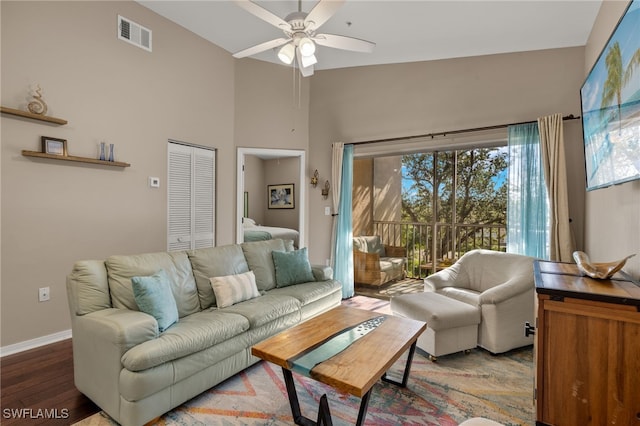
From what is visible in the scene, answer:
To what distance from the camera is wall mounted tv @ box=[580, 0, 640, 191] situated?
1.53 m

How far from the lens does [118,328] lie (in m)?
1.86

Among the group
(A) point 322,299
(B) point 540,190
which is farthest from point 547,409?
(B) point 540,190

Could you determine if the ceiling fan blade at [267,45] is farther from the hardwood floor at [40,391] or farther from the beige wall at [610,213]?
the hardwood floor at [40,391]

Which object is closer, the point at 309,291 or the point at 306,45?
the point at 306,45

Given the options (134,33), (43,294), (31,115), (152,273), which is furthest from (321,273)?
(134,33)

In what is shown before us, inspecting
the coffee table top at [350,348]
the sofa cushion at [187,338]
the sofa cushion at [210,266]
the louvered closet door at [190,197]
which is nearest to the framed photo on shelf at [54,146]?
the louvered closet door at [190,197]

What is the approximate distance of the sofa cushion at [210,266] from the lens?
2824mm

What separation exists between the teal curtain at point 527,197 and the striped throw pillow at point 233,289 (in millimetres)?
2876

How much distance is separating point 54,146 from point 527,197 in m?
4.80

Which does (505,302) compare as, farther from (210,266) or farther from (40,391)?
(40,391)

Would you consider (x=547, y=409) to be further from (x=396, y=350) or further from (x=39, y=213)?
(x=39, y=213)

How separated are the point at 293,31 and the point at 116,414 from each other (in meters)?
2.89

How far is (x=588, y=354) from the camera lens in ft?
4.67

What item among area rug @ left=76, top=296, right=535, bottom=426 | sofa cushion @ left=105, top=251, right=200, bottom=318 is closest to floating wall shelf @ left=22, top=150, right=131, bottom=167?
sofa cushion @ left=105, top=251, right=200, bottom=318
